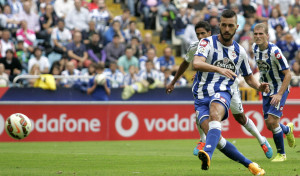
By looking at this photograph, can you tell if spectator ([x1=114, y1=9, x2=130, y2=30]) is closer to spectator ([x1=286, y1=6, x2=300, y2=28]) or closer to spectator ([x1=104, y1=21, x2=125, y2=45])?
spectator ([x1=104, y1=21, x2=125, y2=45])

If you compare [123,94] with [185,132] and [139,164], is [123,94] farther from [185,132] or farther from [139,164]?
[139,164]

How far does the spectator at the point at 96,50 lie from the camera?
→ 21.9 metres

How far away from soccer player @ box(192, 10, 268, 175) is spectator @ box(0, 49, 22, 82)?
11.3 m

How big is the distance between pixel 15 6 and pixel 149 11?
5047 mm


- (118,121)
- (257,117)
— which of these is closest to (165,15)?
(257,117)

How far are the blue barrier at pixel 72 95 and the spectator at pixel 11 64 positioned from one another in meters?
1.34

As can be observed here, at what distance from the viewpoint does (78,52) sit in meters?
21.6

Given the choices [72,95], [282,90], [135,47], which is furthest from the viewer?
[135,47]

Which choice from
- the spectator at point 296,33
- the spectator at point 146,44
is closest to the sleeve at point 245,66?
the spectator at point 146,44

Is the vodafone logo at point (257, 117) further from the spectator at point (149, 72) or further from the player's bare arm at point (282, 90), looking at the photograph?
the player's bare arm at point (282, 90)

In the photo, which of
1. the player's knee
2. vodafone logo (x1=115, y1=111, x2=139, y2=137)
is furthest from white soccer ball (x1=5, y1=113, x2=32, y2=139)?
vodafone logo (x1=115, y1=111, x2=139, y2=137)

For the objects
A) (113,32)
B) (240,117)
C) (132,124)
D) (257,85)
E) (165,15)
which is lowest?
(132,124)

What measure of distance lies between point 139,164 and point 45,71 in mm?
9977

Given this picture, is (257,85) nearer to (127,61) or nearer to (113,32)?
(127,61)
